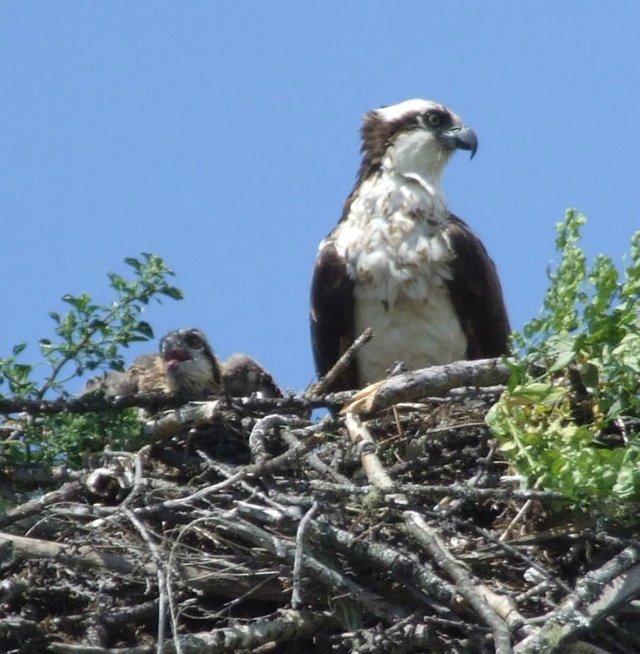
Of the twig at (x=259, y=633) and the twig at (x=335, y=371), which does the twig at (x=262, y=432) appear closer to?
the twig at (x=335, y=371)

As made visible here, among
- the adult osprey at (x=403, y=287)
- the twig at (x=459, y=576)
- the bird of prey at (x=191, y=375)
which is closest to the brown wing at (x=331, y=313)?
the adult osprey at (x=403, y=287)

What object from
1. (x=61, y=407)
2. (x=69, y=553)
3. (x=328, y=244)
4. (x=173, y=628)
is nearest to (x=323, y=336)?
(x=328, y=244)

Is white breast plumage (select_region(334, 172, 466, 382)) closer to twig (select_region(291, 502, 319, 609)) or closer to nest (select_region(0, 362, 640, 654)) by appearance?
nest (select_region(0, 362, 640, 654))

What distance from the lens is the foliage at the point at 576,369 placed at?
5.61 metres

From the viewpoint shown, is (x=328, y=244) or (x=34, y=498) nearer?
(x=34, y=498)

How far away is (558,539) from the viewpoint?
5.72 metres

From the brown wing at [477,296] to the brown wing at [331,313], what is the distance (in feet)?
1.83

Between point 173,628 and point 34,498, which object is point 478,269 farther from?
point 173,628

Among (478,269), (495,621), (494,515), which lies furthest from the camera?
(478,269)

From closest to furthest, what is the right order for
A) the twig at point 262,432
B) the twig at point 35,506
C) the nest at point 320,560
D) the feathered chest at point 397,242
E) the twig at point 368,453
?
the nest at point 320,560 → the twig at point 368,453 → the twig at point 35,506 → the twig at point 262,432 → the feathered chest at point 397,242

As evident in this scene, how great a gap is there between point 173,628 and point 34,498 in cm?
138

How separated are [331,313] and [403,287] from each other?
0.44m

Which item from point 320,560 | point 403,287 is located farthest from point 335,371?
point 320,560

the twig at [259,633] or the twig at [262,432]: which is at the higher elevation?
the twig at [262,432]
